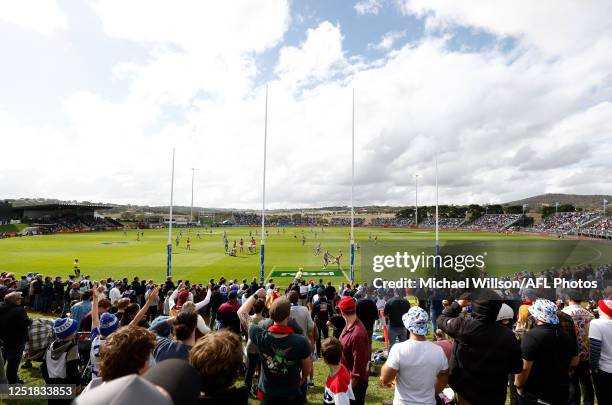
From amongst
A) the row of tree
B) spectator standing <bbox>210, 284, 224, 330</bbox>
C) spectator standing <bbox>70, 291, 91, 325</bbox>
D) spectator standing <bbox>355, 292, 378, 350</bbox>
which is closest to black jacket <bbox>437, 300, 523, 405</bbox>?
spectator standing <bbox>355, 292, 378, 350</bbox>

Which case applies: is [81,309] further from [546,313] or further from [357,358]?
[546,313]

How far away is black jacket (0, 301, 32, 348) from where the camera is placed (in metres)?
6.81

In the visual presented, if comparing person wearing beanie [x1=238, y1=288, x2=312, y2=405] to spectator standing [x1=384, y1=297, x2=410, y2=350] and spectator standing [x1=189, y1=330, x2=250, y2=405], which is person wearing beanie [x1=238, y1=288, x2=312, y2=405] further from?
spectator standing [x1=384, y1=297, x2=410, y2=350]

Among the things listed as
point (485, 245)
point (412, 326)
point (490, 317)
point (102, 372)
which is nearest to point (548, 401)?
point (490, 317)

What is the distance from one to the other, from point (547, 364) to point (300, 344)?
3.18 m

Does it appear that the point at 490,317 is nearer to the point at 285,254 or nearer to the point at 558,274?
the point at 558,274

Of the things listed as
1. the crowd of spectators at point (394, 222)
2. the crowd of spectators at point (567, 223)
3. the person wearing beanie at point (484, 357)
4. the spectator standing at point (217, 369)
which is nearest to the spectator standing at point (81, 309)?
the spectator standing at point (217, 369)

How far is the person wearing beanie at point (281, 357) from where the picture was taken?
3.85m

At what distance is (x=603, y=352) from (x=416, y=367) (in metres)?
3.40

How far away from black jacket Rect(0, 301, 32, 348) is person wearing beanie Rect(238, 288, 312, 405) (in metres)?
6.06

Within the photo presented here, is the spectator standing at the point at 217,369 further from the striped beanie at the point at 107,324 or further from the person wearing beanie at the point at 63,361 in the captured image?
the person wearing beanie at the point at 63,361

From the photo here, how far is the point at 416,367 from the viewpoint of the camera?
3781 millimetres

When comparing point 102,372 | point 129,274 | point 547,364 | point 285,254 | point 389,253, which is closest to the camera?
point 102,372

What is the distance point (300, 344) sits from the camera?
12.6 feet
